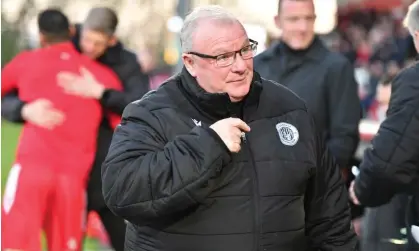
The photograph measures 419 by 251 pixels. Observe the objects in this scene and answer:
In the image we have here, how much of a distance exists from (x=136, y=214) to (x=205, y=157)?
1.11 feet

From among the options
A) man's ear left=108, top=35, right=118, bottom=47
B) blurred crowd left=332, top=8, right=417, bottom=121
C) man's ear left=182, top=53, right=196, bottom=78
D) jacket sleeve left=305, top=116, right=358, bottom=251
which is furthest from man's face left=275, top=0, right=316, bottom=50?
blurred crowd left=332, top=8, right=417, bottom=121

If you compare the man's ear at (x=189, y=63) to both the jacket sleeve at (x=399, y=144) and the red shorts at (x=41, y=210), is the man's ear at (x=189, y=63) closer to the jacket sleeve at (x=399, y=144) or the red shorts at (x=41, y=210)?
the jacket sleeve at (x=399, y=144)

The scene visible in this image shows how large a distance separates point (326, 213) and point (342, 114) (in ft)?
5.86

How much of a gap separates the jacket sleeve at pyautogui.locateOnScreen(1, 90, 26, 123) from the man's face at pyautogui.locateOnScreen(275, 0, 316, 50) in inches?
70.7

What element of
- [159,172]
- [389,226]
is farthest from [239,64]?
[389,226]

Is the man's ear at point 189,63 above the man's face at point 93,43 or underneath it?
above

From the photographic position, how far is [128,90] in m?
Result: 6.51

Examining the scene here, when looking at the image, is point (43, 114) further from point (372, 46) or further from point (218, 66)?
point (372, 46)

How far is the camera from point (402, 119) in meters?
4.37

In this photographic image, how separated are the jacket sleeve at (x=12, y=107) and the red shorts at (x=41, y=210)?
1.00ft

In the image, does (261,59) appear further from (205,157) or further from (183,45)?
(205,157)

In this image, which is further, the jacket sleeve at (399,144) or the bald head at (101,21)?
the bald head at (101,21)

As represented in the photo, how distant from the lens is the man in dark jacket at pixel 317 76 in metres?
5.57

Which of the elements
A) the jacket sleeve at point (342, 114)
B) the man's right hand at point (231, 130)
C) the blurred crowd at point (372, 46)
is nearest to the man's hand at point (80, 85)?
the jacket sleeve at point (342, 114)
